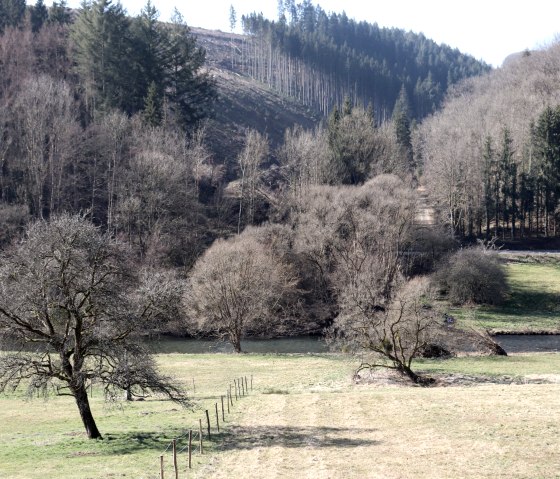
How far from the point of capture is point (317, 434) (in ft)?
82.2

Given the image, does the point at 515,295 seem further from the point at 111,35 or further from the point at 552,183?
the point at 111,35

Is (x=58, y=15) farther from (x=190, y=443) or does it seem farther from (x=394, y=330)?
(x=190, y=443)

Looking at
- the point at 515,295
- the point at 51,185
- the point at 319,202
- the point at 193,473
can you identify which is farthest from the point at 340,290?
the point at 193,473

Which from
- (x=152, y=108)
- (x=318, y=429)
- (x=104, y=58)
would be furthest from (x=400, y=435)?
(x=104, y=58)

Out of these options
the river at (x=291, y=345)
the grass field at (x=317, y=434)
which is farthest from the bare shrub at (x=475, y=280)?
the grass field at (x=317, y=434)

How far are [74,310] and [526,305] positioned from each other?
60181mm

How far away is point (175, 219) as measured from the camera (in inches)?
3036

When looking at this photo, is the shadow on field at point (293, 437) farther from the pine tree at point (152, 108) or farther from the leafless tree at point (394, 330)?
the pine tree at point (152, 108)

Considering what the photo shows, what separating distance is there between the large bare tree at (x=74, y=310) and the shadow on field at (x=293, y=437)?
2.68 meters

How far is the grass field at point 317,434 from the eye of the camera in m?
20.2

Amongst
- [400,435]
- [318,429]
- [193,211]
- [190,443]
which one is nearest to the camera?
[190,443]

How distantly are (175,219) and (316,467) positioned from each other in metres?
58.9

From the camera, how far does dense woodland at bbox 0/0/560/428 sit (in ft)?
80.7

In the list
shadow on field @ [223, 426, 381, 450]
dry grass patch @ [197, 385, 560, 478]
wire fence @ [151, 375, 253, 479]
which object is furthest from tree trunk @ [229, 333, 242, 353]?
shadow on field @ [223, 426, 381, 450]
